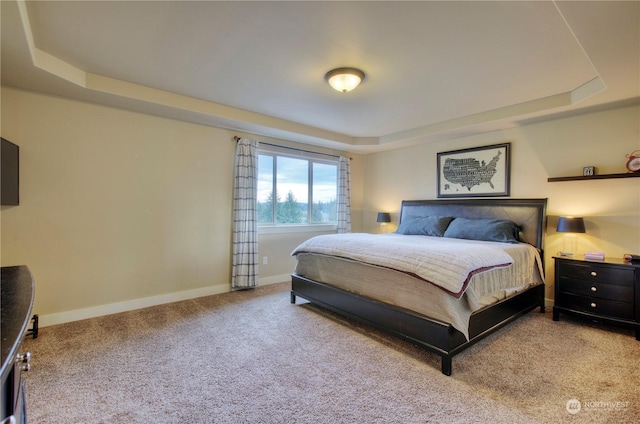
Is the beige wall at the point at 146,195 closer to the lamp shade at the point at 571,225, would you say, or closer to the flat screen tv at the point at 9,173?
the flat screen tv at the point at 9,173

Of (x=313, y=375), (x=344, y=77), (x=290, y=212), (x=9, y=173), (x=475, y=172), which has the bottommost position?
(x=313, y=375)

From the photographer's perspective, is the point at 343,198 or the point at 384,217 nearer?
the point at 384,217

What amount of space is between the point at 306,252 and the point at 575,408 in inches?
100

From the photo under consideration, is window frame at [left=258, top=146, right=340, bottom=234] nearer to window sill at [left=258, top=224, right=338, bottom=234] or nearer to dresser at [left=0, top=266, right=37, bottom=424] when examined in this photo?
window sill at [left=258, top=224, right=338, bottom=234]

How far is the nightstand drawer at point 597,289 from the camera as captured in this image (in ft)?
9.16

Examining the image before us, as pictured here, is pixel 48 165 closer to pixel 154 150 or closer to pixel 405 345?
pixel 154 150

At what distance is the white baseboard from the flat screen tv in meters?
1.21

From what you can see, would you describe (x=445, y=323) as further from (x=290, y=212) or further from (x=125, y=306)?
(x=125, y=306)

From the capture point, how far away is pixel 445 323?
2.18 m

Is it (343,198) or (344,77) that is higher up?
(344,77)

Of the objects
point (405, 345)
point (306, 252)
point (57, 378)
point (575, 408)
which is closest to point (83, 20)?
point (57, 378)

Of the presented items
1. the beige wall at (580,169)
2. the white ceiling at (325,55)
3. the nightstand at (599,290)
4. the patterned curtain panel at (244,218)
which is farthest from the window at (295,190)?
the nightstand at (599,290)

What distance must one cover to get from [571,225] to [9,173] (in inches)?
217

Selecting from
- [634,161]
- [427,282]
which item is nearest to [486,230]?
[634,161]
